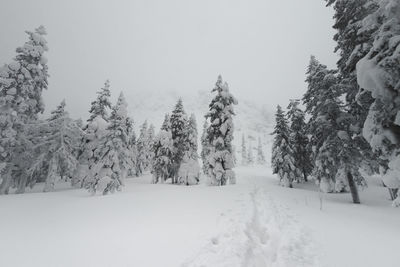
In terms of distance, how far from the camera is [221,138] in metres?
23.8

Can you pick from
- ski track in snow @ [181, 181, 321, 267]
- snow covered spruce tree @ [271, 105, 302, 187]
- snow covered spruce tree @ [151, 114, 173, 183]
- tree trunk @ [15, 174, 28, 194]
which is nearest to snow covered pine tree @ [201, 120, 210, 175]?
snow covered spruce tree @ [151, 114, 173, 183]

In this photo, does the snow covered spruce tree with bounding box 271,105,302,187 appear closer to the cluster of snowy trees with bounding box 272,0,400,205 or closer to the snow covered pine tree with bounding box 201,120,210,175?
the cluster of snowy trees with bounding box 272,0,400,205

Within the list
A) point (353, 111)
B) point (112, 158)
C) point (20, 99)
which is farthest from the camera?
point (112, 158)

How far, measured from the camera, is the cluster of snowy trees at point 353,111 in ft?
18.5

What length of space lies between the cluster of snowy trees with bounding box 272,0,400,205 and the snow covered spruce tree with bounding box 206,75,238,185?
830 centimetres

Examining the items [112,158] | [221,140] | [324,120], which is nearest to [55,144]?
[112,158]

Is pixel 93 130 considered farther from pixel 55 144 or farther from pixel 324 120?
pixel 324 120

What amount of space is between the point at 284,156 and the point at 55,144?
30809 mm

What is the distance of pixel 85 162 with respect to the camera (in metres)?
28.7

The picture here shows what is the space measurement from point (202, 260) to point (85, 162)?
28725mm

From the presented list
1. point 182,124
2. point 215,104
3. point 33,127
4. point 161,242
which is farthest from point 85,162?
point 161,242

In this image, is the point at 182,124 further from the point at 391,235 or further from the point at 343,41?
the point at 391,235

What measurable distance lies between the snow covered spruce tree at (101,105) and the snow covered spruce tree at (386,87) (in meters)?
26.5

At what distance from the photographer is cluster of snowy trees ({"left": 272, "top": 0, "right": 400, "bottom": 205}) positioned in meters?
5.64
